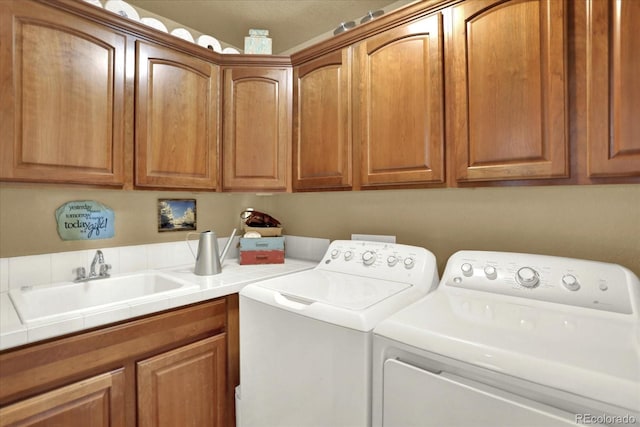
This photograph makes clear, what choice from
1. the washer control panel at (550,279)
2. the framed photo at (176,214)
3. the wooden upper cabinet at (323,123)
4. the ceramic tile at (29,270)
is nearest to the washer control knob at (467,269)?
the washer control panel at (550,279)

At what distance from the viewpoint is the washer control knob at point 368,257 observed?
159 cm

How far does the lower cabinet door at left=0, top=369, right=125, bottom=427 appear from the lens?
39.7 inches

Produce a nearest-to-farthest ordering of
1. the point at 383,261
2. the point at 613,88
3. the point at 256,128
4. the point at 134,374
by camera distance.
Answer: the point at 613,88, the point at 134,374, the point at 383,261, the point at 256,128

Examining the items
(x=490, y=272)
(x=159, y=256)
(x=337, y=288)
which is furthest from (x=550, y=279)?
(x=159, y=256)

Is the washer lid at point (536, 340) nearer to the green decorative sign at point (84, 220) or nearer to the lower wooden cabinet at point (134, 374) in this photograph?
the lower wooden cabinet at point (134, 374)

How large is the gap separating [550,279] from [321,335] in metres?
0.85

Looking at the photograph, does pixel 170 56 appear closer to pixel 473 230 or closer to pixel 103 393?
pixel 103 393

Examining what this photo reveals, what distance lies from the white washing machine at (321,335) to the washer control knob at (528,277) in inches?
13.6

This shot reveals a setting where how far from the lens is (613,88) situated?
39.8 inches

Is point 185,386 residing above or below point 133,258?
below

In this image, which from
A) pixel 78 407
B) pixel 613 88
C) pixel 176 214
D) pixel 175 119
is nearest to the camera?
pixel 613 88

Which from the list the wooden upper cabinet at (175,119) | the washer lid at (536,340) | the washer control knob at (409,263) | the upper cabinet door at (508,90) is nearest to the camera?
the washer lid at (536,340)

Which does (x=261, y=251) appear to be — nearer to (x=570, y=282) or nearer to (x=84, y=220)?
(x=84, y=220)

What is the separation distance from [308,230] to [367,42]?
1.24m
